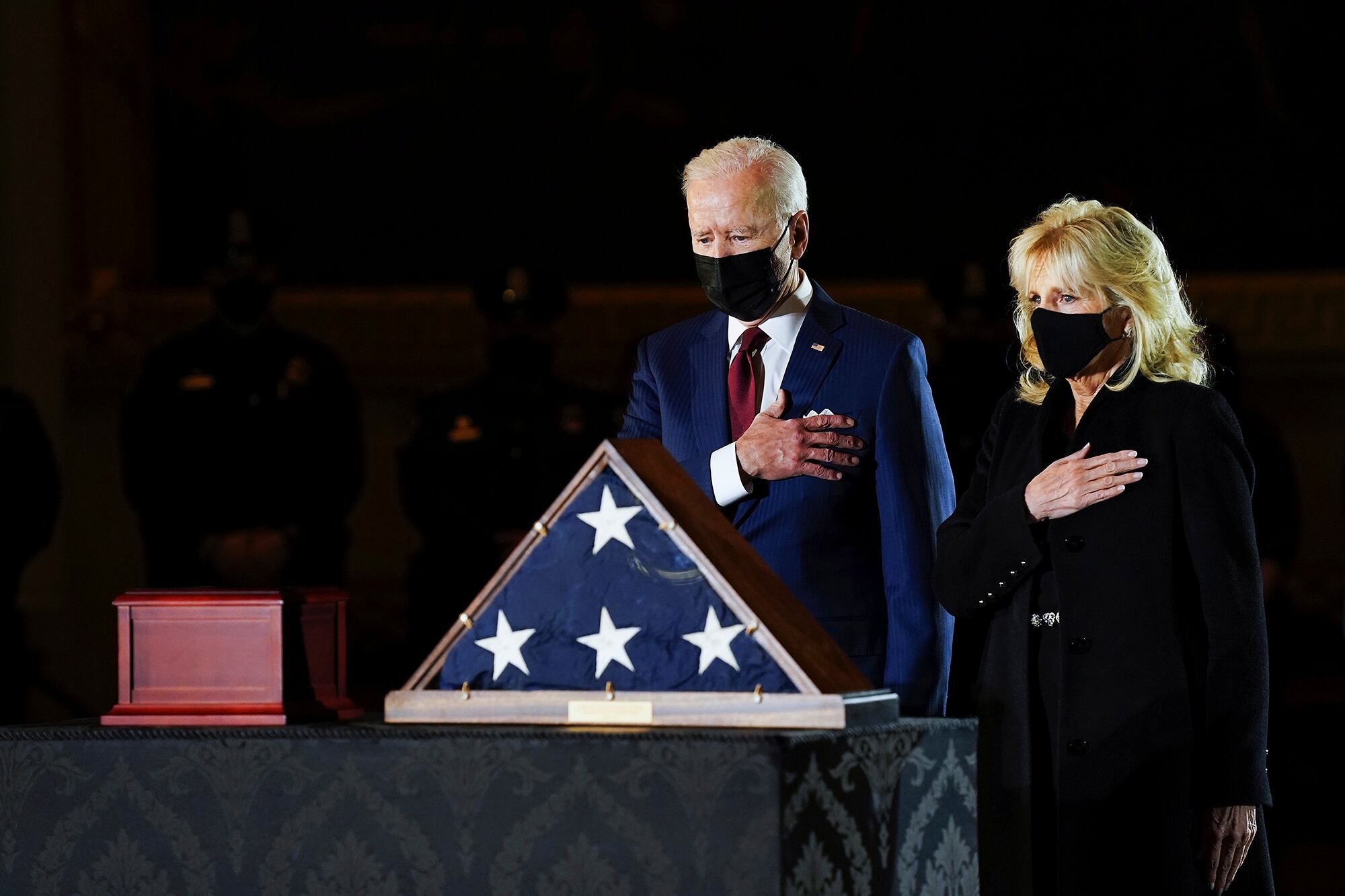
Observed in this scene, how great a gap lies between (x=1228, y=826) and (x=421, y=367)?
8.42m

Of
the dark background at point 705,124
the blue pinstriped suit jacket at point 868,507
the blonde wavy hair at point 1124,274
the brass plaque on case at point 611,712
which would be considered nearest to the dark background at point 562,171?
the dark background at point 705,124

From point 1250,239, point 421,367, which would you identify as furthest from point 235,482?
point 1250,239

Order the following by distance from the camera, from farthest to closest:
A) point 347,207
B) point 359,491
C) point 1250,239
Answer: point 347,207
point 1250,239
point 359,491

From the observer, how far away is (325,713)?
8.45ft

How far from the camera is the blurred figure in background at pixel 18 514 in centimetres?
705

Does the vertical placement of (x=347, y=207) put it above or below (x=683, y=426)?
above

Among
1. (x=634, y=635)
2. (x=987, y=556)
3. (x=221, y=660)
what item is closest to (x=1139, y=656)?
(x=987, y=556)

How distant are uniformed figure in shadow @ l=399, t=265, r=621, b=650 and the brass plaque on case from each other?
4.82 metres

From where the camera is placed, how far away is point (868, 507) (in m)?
3.11

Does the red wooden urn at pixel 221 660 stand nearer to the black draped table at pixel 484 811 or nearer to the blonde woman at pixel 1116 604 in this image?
the black draped table at pixel 484 811

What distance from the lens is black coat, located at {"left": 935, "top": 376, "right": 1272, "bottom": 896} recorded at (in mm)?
2746

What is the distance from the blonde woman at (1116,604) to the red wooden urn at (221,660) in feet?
3.17

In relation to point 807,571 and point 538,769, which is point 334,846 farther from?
point 807,571

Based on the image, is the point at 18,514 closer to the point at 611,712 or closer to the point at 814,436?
the point at 814,436
